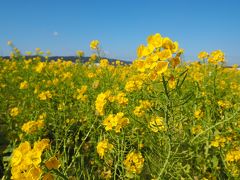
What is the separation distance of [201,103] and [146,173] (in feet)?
3.38

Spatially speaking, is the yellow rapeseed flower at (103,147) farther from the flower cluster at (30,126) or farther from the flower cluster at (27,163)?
the flower cluster at (27,163)

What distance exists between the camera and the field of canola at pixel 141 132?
1.44 metres

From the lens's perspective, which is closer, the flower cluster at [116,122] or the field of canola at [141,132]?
the field of canola at [141,132]

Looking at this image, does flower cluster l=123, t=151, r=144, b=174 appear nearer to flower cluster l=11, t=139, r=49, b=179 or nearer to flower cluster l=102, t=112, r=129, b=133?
flower cluster l=102, t=112, r=129, b=133

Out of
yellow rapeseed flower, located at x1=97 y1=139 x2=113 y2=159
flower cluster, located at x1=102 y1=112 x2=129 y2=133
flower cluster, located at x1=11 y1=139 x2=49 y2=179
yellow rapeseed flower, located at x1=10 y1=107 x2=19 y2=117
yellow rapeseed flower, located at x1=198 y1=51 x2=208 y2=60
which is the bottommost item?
yellow rapeseed flower, located at x1=10 y1=107 x2=19 y2=117

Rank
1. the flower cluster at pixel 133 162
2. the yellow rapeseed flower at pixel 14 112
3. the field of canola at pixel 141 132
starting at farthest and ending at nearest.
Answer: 1. the yellow rapeseed flower at pixel 14 112
2. the flower cluster at pixel 133 162
3. the field of canola at pixel 141 132

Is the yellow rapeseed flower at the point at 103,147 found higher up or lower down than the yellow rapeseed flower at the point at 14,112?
higher up

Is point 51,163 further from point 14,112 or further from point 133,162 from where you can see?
point 14,112

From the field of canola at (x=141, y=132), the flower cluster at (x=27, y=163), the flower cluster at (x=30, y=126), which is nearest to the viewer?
the flower cluster at (x=27, y=163)

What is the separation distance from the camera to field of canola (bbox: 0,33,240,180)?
1437mm

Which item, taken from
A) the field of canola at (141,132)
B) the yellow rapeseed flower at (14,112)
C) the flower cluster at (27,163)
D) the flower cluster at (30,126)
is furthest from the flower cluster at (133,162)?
the yellow rapeseed flower at (14,112)

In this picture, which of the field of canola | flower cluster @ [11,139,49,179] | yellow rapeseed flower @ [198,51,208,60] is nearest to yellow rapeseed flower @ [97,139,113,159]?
the field of canola

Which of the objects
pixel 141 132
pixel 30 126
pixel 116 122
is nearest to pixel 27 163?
pixel 116 122

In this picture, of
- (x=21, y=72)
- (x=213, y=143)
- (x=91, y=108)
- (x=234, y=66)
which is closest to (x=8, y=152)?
(x=91, y=108)
